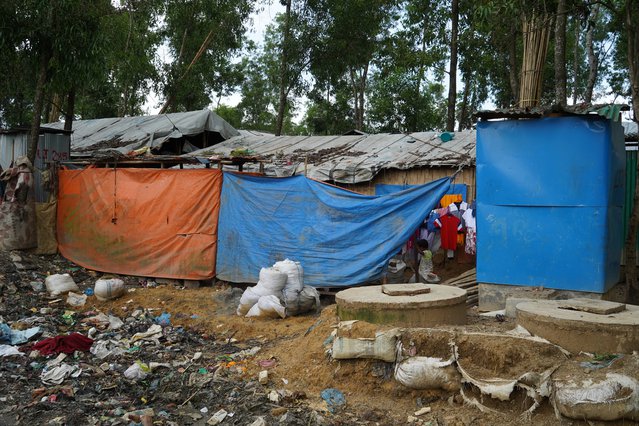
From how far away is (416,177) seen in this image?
38.3 ft

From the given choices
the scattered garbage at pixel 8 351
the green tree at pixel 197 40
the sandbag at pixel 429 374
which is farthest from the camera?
the green tree at pixel 197 40

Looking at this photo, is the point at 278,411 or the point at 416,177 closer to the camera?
the point at 278,411

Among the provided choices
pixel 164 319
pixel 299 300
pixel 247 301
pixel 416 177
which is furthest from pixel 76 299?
pixel 416 177

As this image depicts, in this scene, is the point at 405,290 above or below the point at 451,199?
below

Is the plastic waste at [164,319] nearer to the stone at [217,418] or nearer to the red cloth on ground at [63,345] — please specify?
the red cloth on ground at [63,345]

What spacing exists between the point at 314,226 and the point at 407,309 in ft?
10.1

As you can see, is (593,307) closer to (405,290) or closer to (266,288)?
(405,290)

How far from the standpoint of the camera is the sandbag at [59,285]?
8883mm

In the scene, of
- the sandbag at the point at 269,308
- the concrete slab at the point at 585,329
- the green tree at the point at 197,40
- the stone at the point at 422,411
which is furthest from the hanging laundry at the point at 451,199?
the green tree at the point at 197,40

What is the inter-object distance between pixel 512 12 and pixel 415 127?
12544 millimetres

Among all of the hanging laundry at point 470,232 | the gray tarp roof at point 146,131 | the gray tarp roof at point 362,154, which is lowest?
the hanging laundry at point 470,232

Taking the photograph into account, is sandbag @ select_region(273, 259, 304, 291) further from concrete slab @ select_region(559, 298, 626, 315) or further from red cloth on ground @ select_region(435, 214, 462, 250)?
concrete slab @ select_region(559, 298, 626, 315)

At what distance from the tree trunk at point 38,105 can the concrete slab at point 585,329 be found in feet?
32.3

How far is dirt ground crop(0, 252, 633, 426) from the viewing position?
4.49 m
